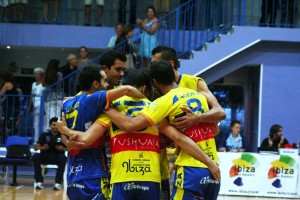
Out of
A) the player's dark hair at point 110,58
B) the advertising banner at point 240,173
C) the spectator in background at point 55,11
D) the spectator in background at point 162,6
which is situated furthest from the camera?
the spectator in background at point 162,6

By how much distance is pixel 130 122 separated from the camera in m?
5.74

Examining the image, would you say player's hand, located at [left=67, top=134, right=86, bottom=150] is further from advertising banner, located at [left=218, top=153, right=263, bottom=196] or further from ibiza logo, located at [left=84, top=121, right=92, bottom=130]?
advertising banner, located at [left=218, top=153, right=263, bottom=196]

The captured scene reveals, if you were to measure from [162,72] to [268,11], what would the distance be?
477 inches

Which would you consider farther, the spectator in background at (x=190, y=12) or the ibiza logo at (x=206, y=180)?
the spectator in background at (x=190, y=12)

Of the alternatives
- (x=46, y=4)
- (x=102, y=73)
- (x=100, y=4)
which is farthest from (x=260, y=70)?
(x=102, y=73)

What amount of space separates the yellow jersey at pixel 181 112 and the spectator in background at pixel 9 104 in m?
11.4

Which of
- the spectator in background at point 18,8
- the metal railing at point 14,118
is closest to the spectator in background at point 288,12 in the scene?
the metal railing at point 14,118

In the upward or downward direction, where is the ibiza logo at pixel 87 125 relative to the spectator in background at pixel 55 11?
downward

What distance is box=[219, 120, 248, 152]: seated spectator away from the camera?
15270 millimetres

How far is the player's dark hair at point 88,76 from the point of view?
5.97 meters

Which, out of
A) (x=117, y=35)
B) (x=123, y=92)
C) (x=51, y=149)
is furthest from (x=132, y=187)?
(x=117, y=35)

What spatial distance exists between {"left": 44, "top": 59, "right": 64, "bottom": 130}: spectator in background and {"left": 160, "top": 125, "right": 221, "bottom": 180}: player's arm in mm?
10924

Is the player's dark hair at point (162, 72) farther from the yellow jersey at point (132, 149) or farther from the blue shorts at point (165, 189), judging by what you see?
the blue shorts at point (165, 189)

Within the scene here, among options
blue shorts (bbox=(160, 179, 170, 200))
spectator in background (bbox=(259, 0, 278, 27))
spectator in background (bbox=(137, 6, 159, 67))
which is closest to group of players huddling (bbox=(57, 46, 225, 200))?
blue shorts (bbox=(160, 179, 170, 200))
